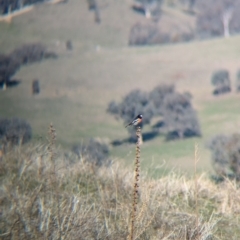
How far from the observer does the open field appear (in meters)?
38.1

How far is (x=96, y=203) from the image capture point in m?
5.92

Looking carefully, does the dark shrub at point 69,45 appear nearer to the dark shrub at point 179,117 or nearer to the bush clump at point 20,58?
the bush clump at point 20,58

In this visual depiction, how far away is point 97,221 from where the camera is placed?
5066mm

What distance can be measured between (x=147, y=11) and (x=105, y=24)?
10.3m

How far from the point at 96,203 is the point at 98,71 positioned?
5242 centimetres

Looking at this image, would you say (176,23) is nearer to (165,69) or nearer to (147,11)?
(147,11)

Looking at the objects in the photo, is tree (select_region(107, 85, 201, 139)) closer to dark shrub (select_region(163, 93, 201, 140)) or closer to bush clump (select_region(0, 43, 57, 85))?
dark shrub (select_region(163, 93, 201, 140))

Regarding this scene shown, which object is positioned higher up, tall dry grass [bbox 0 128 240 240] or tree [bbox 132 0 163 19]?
tree [bbox 132 0 163 19]

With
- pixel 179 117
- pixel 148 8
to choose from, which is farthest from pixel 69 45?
pixel 179 117

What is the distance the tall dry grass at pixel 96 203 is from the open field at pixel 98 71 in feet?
53.3

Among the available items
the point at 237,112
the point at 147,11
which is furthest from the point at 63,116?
the point at 147,11

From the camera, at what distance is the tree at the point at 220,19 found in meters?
84.1

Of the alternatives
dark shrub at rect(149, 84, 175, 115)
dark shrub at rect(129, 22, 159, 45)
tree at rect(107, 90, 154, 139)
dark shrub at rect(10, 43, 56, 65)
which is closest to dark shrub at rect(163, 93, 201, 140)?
dark shrub at rect(149, 84, 175, 115)

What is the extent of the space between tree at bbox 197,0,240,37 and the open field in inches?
360
